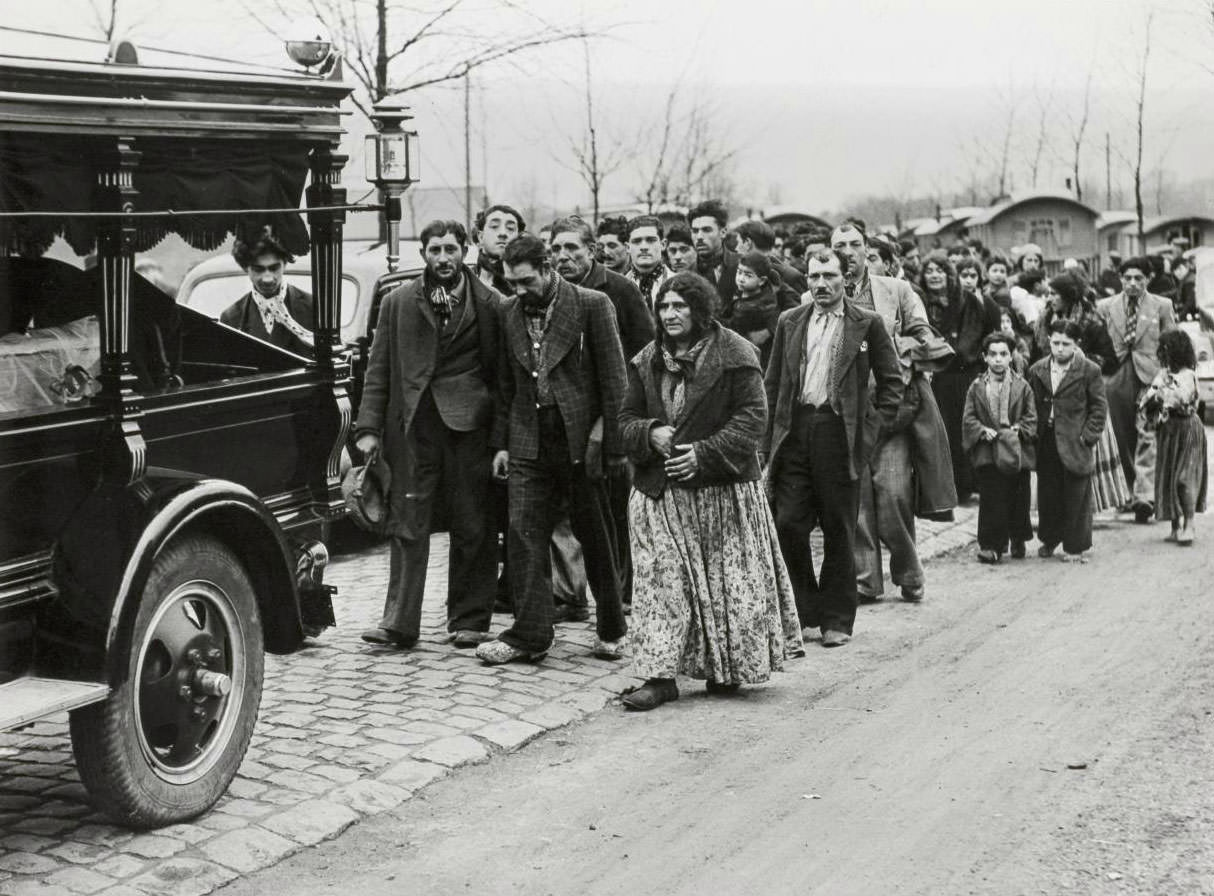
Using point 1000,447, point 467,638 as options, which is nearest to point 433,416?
point 467,638

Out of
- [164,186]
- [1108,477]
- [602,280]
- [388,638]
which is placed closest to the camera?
[164,186]

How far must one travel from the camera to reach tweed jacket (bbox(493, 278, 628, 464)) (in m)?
8.12

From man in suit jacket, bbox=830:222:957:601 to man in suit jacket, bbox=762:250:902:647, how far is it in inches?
36.0

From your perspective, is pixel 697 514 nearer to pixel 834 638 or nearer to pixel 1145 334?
pixel 834 638

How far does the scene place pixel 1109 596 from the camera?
10086mm

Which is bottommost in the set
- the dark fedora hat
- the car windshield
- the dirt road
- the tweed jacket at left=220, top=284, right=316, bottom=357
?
the dirt road

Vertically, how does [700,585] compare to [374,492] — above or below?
below

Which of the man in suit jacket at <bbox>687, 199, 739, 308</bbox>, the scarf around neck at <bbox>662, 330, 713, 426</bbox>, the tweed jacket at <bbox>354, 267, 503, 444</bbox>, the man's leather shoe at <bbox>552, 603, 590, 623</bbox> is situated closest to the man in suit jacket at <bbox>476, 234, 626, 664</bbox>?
the tweed jacket at <bbox>354, 267, 503, 444</bbox>

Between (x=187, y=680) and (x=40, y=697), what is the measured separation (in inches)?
29.3

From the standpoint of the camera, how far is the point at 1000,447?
450 inches

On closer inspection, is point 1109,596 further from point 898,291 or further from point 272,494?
point 272,494

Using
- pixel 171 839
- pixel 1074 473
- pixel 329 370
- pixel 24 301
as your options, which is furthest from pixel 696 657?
pixel 1074 473

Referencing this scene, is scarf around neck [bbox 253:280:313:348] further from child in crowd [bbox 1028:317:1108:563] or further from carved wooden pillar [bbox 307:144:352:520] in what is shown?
child in crowd [bbox 1028:317:1108:563]

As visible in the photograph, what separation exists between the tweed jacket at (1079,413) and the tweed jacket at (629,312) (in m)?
3.91
